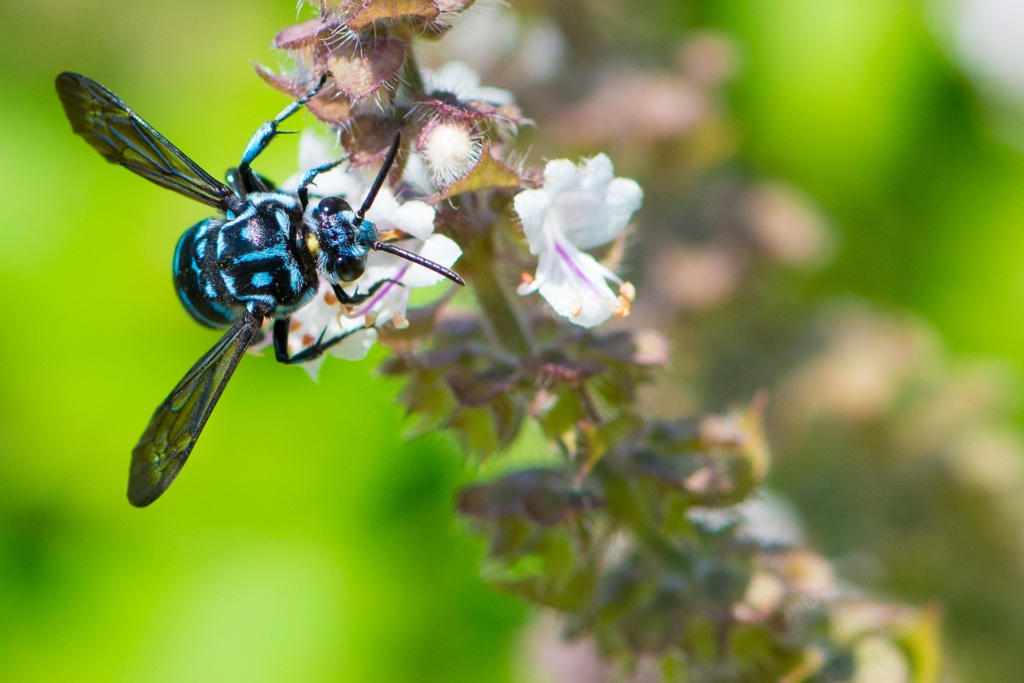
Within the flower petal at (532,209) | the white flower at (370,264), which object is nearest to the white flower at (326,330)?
the white flower at (370,264)

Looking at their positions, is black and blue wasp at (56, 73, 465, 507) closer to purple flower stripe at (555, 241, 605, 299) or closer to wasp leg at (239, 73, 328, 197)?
wasp leg at (239, 73, 328, 197)

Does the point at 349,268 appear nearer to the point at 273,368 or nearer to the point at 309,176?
the point at 309,176

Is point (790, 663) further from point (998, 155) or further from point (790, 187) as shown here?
point (998, 155)

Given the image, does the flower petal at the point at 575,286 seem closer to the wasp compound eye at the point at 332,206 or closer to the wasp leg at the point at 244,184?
the wasp compound eye at the point at 332,206

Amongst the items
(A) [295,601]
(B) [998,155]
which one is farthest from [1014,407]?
(A) [295,601]

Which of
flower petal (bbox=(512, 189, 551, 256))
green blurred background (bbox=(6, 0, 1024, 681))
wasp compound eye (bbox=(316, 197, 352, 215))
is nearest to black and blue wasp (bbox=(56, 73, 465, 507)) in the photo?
wasp compound eye (bbox=(316, 197, 352, 215))

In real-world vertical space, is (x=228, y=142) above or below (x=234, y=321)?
above
